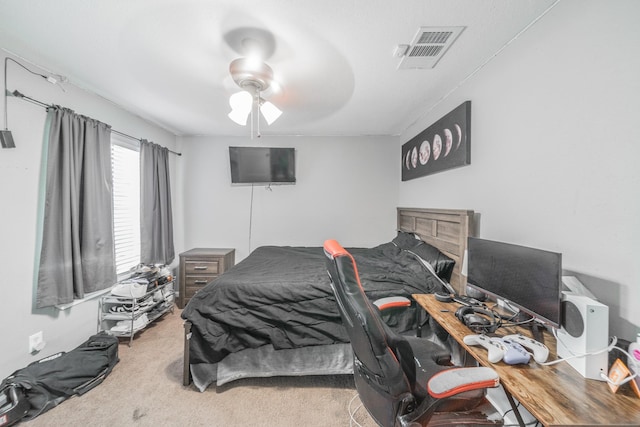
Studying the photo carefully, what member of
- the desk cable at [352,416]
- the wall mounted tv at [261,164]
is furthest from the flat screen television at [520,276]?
the wall mounted tv at [261,164]

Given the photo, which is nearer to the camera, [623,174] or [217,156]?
[623,174]

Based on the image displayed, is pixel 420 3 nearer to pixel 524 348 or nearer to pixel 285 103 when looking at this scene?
pixel 285 103

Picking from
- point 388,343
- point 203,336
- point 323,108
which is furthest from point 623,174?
point 203,336

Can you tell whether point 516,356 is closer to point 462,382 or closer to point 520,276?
point 462,382

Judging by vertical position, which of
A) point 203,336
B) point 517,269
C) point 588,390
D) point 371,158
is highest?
point 371,158

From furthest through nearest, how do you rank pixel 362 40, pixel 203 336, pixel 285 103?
pixel 285 103 < pixel 203 336 < pixel 362 40

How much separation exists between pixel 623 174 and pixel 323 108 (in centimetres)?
229

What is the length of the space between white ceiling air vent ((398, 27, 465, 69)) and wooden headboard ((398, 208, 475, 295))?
1.17 m

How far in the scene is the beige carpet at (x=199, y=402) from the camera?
1534mm

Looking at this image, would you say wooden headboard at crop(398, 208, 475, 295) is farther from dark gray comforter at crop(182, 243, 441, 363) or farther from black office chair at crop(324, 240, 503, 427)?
black office chair at crop(324, 240, 503, 427)

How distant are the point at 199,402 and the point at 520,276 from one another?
2.19m

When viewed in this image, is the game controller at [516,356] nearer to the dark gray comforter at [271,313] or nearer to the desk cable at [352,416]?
the dark gray comforter at [271,313]

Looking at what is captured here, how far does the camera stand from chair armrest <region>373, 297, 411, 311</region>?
163 centimetres

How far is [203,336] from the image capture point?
1717mm
